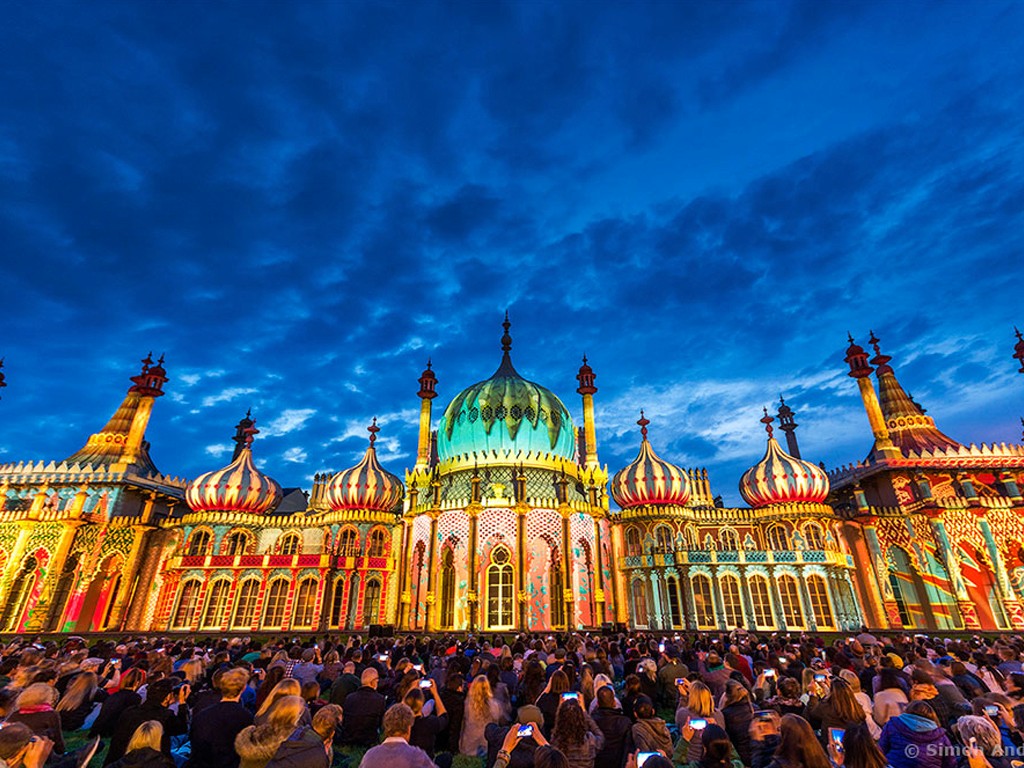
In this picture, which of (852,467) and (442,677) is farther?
(852,467)

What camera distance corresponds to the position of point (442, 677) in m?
10.4

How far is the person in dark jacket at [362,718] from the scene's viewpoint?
25.7ft

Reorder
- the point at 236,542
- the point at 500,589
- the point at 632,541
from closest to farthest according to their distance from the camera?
the point at 500,589, the point at 632,541, the point at 236,542

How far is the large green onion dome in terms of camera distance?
3775 centimetres

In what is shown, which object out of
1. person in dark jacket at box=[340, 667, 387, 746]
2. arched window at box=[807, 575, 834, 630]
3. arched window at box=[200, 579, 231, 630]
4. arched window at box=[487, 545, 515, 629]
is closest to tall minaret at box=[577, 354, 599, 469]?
arched window at box=[487, 545, 515, 629]

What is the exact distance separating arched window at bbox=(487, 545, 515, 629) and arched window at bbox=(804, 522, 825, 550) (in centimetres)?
1993

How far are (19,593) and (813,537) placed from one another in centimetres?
5101

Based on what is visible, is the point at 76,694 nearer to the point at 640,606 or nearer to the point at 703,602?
the point at 640,606

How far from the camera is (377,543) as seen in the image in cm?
3803

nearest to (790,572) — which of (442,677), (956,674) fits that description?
(956,674)

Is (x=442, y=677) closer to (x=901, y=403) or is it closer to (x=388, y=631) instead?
(x=388, y=631)

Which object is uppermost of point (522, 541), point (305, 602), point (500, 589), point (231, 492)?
point (231, 492)

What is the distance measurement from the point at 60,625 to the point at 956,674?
145ft

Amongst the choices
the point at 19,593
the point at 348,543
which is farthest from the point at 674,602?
the point at 19,593
